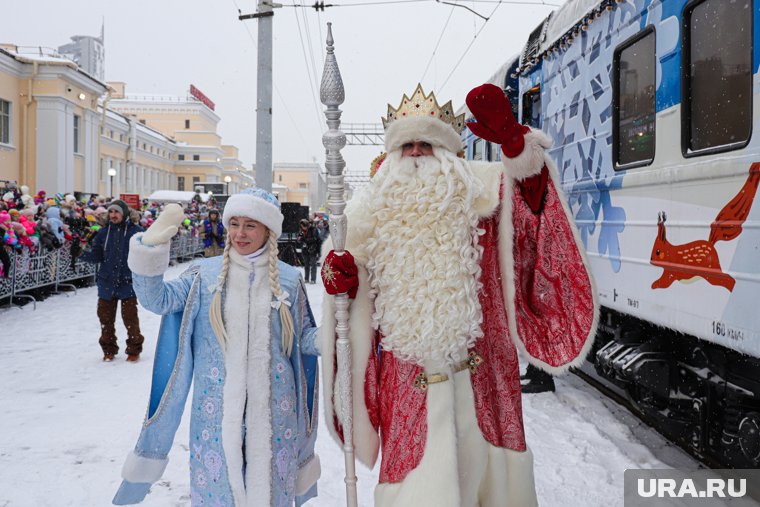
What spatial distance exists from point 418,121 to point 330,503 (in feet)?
7.58

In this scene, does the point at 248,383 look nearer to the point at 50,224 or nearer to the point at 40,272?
the point at 40,272

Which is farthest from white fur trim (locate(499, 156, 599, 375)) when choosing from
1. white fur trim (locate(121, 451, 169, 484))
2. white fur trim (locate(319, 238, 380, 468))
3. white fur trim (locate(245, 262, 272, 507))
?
white fur trim (locate(121, 451, 169, 484))

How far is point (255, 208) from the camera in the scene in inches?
104

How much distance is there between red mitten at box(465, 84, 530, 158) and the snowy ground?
227 centimetres

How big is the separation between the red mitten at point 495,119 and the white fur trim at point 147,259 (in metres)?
1.32

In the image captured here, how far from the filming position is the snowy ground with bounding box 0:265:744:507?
11.9ft

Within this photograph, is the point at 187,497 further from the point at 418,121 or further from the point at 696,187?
the point at 696,187

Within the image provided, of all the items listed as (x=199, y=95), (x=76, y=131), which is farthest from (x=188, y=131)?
(x=76, y=131)

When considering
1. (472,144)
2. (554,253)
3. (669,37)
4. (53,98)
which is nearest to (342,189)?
(554,253)

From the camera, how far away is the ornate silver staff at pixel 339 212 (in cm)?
239

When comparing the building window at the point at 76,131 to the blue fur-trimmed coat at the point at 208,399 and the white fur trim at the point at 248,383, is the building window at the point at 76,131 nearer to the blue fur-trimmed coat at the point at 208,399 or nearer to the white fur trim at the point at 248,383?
the blue fur-trimmed coat at the point at 208,399

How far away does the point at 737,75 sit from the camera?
3154 mm

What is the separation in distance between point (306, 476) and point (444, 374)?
91 cm

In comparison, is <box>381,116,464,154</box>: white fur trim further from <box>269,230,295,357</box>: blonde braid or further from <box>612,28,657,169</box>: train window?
<box>612,28,657,169</box>: train window
